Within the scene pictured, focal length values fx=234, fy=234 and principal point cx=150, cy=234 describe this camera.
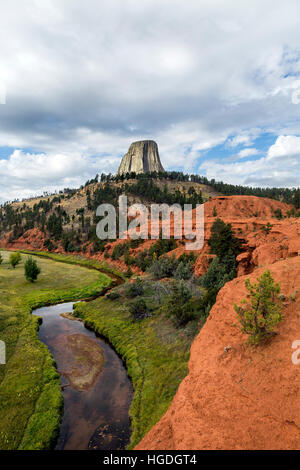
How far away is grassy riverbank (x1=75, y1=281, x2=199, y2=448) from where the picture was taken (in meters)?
18.9

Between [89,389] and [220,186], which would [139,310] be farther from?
[220,186]

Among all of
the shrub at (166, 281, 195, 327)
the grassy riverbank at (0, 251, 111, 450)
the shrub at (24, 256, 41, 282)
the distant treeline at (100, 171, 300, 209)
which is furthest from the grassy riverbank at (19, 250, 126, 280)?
the distant treeline at (100, 171, 300, 209)

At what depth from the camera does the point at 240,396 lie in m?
11.5


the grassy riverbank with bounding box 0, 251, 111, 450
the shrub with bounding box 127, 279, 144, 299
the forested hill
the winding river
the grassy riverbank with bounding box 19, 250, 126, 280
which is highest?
the forested hill

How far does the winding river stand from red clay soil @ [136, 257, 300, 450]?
6.70 m

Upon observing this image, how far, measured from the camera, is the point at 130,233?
88750mm

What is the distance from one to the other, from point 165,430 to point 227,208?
84.4 metres

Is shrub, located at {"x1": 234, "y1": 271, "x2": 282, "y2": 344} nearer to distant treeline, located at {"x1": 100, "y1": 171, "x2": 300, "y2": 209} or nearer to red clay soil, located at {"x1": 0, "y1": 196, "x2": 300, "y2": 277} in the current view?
red clay soil, located at {"x1": 0, "y1": 196, "x2": 300, "y2": 277}

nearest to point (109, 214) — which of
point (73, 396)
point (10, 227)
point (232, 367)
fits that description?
point (10, 227)

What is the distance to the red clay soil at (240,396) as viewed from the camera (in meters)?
9.87

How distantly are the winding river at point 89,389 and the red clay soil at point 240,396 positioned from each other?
670 centimetres

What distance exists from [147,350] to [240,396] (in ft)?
54.0

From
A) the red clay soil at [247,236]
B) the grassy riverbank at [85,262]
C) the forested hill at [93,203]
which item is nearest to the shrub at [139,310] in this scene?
the red clay soil at [247,236]

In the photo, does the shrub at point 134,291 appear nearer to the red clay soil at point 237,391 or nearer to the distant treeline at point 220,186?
the red clay soil at point 237,391
